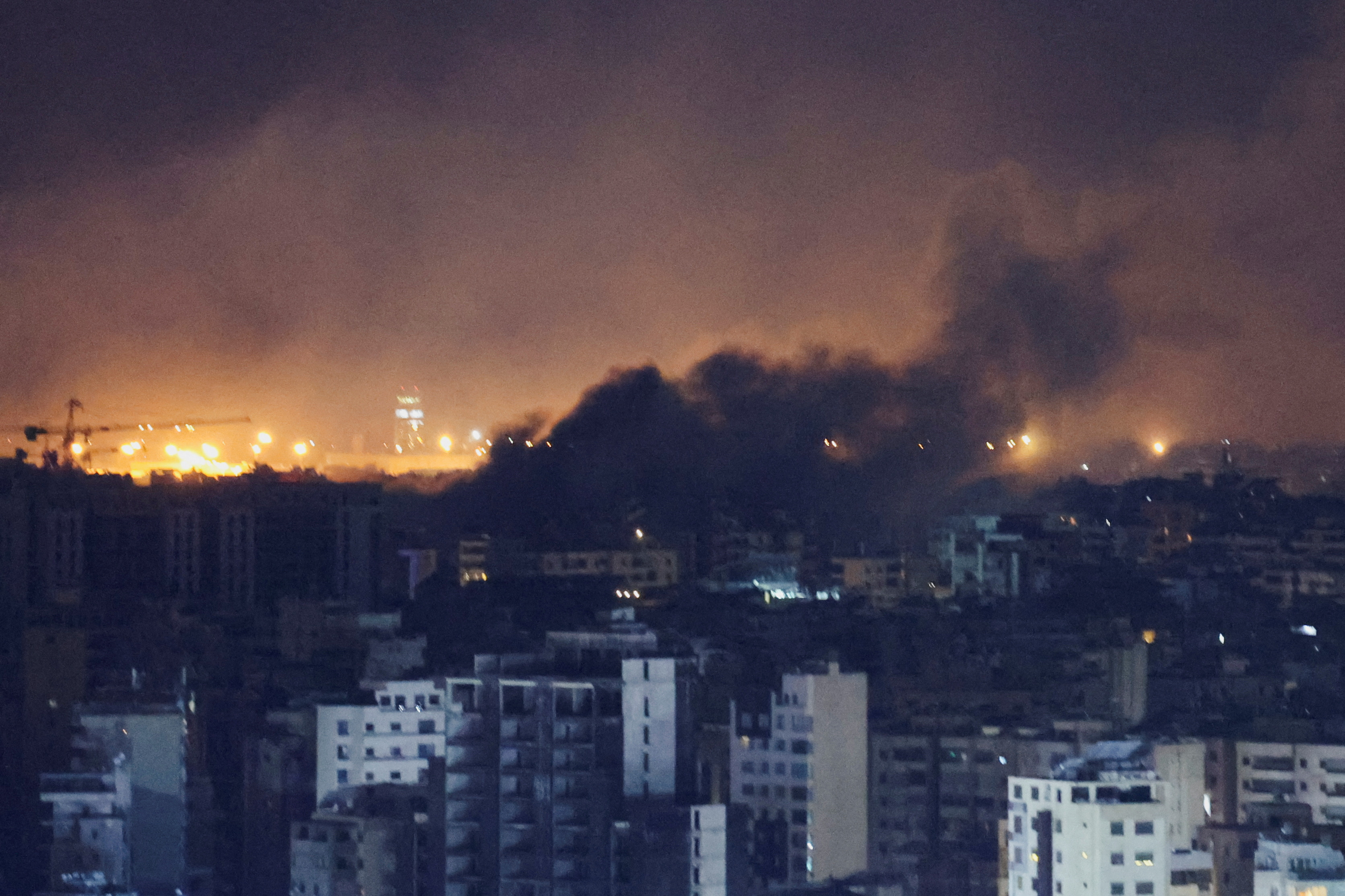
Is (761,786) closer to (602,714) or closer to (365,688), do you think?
(602,714)

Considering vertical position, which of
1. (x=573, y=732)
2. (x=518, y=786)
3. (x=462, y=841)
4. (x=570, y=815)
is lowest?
(x=462, y=841)

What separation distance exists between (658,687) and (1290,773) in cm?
357

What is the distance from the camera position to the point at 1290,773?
45.0 ft

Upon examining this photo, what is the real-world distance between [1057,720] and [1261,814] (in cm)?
172

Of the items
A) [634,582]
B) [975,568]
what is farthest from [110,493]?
[975,568]

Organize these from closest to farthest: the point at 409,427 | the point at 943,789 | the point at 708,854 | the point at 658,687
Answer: the point at 708,854 → the point at 658,687 → the point at 943,789 → the point at 409,427

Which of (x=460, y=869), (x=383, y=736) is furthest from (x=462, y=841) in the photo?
(x=383, y=736)

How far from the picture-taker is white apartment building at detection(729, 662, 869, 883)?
13.0 metres

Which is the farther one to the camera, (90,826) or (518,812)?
(90,826)

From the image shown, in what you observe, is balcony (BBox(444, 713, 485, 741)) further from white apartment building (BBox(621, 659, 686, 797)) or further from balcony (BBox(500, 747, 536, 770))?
white apartment building (BBox(621, 659, 686, 797))

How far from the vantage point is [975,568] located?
2403 centimetres

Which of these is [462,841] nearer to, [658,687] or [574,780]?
[574,780]

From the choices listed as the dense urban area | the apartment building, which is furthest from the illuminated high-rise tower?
the apartment building

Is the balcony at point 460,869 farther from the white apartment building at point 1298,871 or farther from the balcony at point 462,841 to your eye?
the white apartment building at point 1298,871
